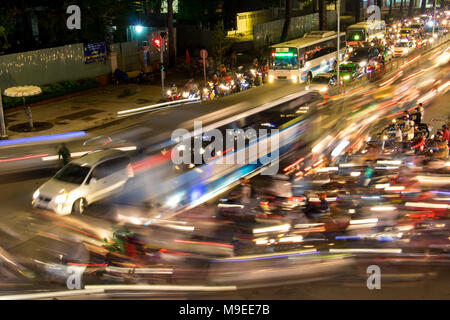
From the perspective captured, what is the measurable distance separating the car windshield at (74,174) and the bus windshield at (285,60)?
19973mm

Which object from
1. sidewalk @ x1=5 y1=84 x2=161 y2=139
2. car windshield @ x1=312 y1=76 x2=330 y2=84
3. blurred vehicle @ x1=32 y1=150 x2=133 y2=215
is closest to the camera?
blurred vehicle @ x1=32 y1=150 x2=133 y2=215

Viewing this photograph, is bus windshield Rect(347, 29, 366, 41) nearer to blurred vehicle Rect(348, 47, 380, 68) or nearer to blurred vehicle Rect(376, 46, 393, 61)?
blurred vehicle Rect(376, 46, 393, 61)

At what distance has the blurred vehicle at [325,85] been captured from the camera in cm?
2725

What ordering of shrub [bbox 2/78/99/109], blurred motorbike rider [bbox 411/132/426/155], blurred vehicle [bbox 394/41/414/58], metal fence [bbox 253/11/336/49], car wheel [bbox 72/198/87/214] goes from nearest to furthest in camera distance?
car wheel [bbox 72/198/87/214]
blurred motorbike rider [bbox 411/132/426/155]
shrub [bbox 2/78/99/109]
blurred vehicle [bbox 394/41/414/58]
metal fence [bbox 253/11/336/49]

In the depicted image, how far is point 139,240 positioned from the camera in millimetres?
10516

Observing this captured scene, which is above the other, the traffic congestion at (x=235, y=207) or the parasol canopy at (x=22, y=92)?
the parasol canopy at (x=22, y=92)

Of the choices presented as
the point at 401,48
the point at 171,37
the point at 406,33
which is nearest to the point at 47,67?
the point at 171,37

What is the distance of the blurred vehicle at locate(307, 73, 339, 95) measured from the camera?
2725 centimetres

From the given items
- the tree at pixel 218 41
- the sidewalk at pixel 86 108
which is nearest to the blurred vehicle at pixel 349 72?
the tree at pixel 218 41

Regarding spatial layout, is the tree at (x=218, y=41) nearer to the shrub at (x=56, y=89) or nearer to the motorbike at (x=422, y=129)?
the shrub at (x=56, y=89)

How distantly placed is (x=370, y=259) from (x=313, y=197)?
88.1 inches

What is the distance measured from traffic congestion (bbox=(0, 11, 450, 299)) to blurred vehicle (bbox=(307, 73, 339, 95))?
3.75m

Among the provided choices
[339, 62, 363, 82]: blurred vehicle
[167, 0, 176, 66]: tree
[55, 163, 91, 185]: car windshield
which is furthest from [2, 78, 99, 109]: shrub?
[339, 62, 363, 82]: blurred vehicle

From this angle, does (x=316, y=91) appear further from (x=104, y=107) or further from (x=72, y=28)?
(x=72, y=28)
